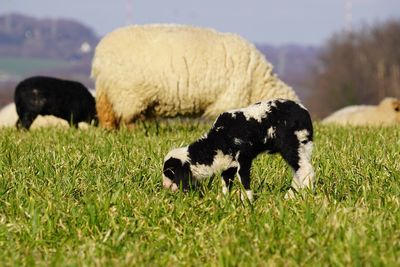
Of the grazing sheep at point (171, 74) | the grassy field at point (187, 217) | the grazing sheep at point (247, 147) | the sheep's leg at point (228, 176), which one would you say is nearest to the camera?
the grassy field at point (187, 217)

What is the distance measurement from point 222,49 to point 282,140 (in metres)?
6.86

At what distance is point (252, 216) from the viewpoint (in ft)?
15.9

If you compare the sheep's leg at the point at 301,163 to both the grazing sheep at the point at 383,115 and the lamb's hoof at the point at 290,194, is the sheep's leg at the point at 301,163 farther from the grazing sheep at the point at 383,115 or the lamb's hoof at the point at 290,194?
the grazing sheep at the point at 383,115

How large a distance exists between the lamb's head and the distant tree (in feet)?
265

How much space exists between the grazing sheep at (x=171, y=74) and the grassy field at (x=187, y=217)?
15.5ft

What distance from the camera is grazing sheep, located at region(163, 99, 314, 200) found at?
18.2ft

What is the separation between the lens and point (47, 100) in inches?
496

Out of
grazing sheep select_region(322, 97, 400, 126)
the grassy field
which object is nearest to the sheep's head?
grazing sheep select_region(322, 97, 400, 126)

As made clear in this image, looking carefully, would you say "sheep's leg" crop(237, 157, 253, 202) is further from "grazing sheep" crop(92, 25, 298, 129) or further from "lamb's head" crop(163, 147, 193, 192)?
"grazing sheep" crop(92, 25, 298, 129)

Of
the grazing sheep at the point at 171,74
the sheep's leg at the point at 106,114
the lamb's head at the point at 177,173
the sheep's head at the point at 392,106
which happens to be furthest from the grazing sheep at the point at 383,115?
the lamb's head at the point at 177,173

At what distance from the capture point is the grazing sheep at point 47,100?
1259 cm

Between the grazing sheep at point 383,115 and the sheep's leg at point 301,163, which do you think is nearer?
the sheep's leg at point 301,163

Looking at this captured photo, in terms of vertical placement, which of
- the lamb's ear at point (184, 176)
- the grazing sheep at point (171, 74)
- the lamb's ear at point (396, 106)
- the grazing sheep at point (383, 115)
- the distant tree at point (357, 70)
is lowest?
the distant tree at point (357, 70)

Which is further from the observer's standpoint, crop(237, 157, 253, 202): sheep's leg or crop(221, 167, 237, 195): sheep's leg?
crop(221, 167, 237, 195): sheep's leg
